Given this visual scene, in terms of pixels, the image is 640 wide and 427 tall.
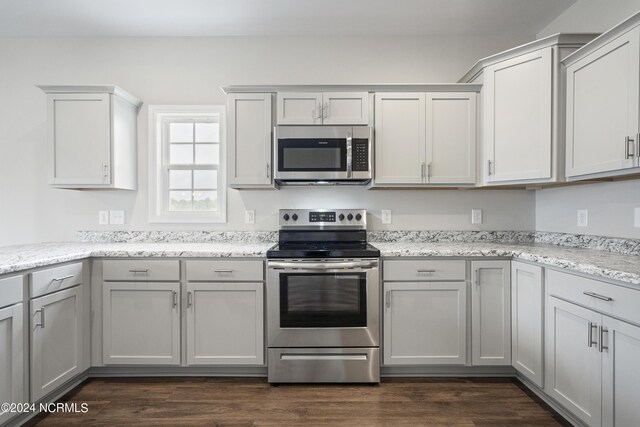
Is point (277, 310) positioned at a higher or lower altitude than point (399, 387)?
higher

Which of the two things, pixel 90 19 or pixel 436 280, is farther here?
pixel 90 19

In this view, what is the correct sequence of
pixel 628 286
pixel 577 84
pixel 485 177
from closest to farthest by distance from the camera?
pixel 628 286 → pixel 577 84 → pixel 485 177

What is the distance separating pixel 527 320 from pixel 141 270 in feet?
8.79

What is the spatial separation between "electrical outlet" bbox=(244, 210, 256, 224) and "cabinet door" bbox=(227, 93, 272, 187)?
426mm

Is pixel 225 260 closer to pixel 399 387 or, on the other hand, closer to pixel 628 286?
pixel 399 387

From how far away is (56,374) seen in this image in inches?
84.7

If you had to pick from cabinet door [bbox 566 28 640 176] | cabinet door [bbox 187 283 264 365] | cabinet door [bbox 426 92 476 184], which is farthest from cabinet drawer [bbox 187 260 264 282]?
cabinet door [bbox 566 28 640 176]

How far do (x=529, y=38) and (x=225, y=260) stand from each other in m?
3.29

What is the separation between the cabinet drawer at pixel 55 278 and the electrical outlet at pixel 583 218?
361 centimetres

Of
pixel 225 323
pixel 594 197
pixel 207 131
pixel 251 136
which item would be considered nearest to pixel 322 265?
pixel 225 323

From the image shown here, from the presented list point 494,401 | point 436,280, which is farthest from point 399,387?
point 436,280

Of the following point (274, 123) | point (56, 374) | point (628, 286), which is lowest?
point (56, 374)

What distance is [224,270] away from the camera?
2461mm

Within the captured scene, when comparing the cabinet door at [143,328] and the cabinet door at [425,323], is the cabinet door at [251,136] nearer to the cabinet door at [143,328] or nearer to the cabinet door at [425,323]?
the cabinet door at [143,328]
